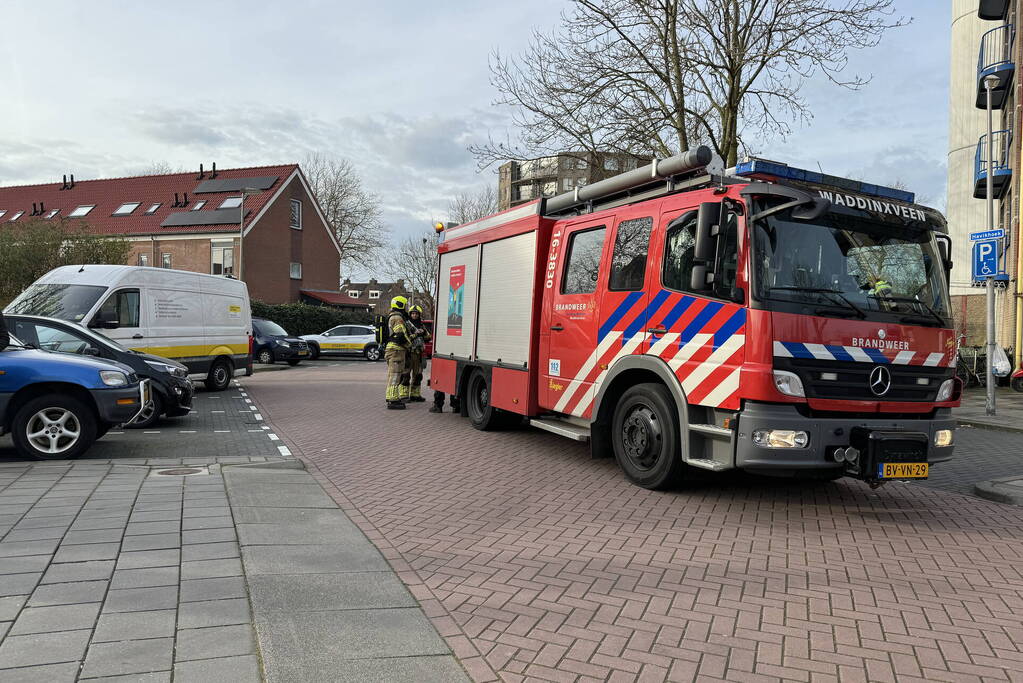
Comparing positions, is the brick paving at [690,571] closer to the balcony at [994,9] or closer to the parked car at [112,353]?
the parked car at [112,353]

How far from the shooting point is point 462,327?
10.5 meters

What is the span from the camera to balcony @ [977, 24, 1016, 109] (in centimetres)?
2242

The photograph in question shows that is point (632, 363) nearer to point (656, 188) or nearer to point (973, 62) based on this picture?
point (656, 188)

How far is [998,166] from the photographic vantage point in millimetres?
22984

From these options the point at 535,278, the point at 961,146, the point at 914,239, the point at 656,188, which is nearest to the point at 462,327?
the point at 535,278

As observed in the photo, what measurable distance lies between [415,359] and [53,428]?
263 inches

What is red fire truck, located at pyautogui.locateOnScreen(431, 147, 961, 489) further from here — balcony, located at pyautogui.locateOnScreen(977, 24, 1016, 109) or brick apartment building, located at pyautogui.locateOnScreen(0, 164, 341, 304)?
brick apartment building, located at pyautogui.locateOnScreen(0, 164, 341, 304)

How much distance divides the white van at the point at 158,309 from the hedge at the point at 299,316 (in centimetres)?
1864

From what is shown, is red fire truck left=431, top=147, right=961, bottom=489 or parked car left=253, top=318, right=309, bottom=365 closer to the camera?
red fire truck left=431, top=147, right=961, bottom=489

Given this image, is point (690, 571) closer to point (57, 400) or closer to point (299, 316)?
point (57, 400)

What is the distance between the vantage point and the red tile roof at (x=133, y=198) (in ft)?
139

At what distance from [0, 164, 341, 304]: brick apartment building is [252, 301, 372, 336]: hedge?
5149 millimetres

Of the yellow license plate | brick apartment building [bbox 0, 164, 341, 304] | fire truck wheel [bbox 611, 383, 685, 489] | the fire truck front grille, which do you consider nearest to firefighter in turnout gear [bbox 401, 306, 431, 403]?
fire truck wheel [bbox 611, 383, 685, 489]

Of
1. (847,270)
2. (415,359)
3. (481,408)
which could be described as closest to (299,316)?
(415,359)
